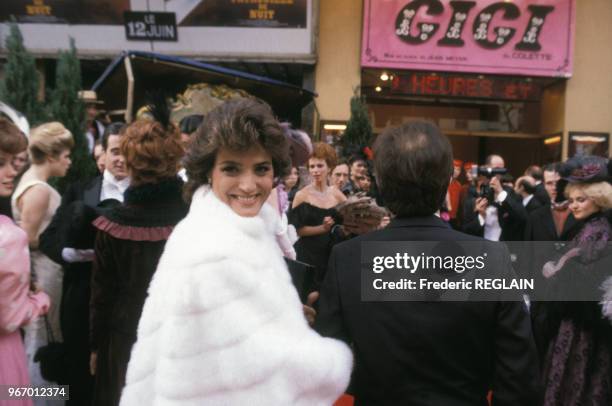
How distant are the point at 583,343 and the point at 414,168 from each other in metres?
2.24

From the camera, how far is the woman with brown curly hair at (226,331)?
154 centimetres

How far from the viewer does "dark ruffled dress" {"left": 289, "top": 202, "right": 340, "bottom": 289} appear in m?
4.57

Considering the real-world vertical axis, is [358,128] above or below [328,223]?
above

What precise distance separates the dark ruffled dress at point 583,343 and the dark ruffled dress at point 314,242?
1790 millimetres

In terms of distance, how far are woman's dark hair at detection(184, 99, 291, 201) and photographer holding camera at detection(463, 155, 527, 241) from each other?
4358 mm

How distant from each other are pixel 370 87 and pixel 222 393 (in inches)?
413

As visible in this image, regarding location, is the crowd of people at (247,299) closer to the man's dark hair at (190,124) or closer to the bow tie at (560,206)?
the man's dark hair at (190,124)

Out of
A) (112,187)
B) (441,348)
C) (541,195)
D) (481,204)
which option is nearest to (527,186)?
(541,195)

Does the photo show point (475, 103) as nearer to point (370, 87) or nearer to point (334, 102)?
point (370, 87)

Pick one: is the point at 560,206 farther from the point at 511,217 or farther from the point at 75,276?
the point at 75,276

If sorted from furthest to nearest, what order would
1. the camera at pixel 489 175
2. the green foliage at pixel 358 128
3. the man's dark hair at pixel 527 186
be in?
the green foliage at pixel 358 128, the man's dark hair at pixel 527 186, the camera at pixel 489 175

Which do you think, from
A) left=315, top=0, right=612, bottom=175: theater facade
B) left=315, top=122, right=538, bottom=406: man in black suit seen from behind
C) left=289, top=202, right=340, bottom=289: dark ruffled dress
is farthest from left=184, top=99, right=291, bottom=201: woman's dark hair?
left=315, top=0, right=612, bottom=175: theater facade

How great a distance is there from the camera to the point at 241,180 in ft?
6.10

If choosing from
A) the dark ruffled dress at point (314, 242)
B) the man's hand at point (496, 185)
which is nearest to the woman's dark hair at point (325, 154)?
the dark ruffled dress at point (314, 242)
